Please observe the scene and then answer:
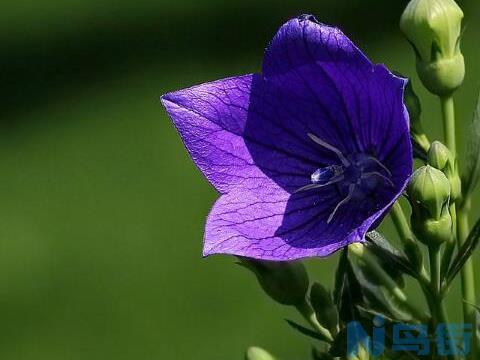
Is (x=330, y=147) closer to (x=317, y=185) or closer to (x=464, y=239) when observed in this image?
(x=317, y=185)

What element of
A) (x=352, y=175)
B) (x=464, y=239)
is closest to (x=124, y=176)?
(x=352, y=175)

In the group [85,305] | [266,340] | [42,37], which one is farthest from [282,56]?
[42,37]

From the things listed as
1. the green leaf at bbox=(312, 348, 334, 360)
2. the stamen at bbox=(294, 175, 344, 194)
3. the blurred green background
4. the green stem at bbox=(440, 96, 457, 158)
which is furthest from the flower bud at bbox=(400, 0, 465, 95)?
the blurred green background

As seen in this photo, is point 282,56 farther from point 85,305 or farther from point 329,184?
point 85,305

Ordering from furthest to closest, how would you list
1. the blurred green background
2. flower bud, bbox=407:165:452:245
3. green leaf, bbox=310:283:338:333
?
the blurred green background → green leaf, bbox=310:283:338:333 → flower bud, bbox=407:165:452:245

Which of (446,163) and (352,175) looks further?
(352,175)

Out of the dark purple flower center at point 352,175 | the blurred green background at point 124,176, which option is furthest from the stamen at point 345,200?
the blurred green background at point 124,176

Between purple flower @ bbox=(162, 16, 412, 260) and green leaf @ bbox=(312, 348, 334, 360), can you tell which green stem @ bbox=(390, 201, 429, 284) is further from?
green leaf @ bbox=(312, 348, 334, 360)

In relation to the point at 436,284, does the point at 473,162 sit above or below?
above
